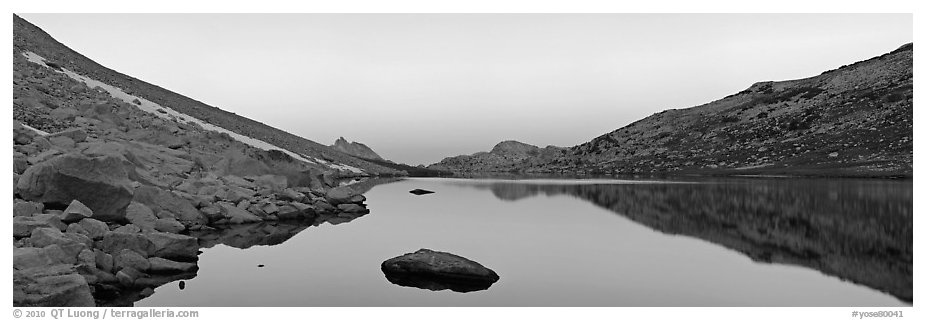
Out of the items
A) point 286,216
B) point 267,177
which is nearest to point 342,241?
point 286,216

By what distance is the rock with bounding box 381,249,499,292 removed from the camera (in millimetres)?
16016

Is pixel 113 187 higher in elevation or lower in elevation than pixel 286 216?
higher

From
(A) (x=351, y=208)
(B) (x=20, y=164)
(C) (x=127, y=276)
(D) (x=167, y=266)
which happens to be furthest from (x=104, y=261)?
(A) (x=351, y=208)

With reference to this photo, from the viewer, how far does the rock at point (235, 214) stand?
88.1 ft

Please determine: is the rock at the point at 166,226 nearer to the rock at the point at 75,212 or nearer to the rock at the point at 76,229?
the rock at the point at 75,212

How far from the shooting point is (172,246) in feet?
57.5

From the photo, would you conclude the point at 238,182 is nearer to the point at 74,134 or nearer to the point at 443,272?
the point at 74,134

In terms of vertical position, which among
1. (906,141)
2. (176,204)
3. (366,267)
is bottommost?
(366,267)

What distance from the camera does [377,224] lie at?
31.5m

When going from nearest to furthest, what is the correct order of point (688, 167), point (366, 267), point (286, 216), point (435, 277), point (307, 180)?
1. point (435, 277)
2. point (366, 267)
3. point (286, 216)
4. point (307, 180)
5. point (688, 167)

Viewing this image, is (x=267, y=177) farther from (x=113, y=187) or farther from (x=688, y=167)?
(x=688, y=167)

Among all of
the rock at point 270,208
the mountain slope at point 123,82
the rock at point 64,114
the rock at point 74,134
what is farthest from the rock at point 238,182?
the mountain slope at point 123,82

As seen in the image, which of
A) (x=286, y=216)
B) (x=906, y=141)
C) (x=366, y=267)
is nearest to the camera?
(x=366, y=267)
